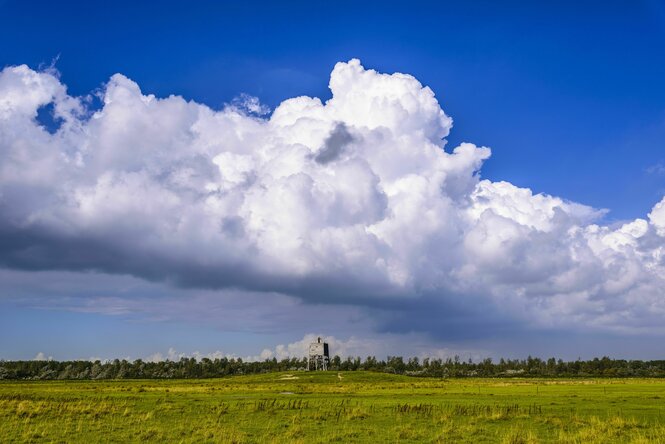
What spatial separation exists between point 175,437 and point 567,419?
2657 centimetres

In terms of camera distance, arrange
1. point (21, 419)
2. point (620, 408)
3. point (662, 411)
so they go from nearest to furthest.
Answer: point (21, 419), point (662, 411), point (620, 408)

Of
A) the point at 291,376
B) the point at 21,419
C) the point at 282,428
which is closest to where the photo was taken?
the point at 282,428

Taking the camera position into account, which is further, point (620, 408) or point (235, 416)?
point (620, 408)

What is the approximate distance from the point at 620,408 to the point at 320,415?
26655 mm

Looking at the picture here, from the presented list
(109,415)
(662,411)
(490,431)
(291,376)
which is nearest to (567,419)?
(490,431)

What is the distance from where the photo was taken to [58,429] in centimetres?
3192

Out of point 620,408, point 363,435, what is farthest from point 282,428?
point 620,408

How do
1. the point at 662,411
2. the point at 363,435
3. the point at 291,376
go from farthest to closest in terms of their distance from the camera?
the point at 291,376, the point at 662,411, the point at 363,435

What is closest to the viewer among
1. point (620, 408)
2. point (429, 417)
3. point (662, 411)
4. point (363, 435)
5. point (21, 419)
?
point (363, 435)

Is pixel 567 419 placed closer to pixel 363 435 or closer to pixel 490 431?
pixel 490 431

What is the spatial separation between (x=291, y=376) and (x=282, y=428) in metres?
133

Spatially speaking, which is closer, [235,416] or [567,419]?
[567,419]

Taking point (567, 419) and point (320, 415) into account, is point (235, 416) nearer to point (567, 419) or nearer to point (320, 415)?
point (320, 415)

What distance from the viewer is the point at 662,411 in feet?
145
